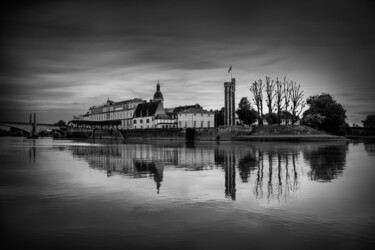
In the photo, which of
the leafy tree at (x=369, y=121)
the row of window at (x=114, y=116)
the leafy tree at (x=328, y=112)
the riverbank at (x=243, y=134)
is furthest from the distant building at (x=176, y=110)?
the leafy tree at (x=369, y=121)

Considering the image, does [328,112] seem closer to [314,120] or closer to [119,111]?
[314,120]

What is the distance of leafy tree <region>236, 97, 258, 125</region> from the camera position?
116500 millimetres

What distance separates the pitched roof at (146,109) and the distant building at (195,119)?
51.2 feet

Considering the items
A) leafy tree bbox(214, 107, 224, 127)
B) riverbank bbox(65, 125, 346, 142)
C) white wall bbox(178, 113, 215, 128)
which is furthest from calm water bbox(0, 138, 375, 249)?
leafy tree bbox(214, 107, 224, 127)

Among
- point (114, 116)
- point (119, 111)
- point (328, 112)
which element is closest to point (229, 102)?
point (328, 112)

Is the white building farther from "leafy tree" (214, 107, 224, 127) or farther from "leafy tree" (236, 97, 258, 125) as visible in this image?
"leafy tree" (236, 97, 258, 125)

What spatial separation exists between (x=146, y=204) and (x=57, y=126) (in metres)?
182

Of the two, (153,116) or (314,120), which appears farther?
(153,116)

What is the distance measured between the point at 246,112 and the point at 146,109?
48.1 meters

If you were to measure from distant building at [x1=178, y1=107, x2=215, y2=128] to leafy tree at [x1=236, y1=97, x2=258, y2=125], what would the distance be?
15.0m

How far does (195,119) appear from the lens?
127 meters

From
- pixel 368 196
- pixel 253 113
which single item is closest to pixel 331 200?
pixel 368 196

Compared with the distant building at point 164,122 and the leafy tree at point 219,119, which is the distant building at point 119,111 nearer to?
the distant building at point 164,122

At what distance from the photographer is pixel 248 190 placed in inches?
498
